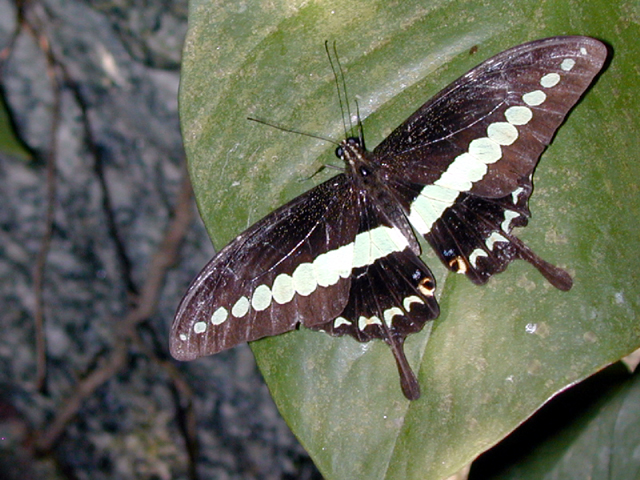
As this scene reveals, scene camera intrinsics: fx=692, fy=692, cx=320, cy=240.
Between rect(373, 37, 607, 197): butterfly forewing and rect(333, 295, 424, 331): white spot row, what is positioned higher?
rect(373, 37, 607, 197): butterfly forewing

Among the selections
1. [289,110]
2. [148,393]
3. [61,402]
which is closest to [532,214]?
[289,110]

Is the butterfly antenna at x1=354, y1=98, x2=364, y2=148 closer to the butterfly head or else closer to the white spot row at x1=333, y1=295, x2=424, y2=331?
the butterfly head

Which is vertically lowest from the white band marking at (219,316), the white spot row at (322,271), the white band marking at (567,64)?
the white spot row at (322,271)

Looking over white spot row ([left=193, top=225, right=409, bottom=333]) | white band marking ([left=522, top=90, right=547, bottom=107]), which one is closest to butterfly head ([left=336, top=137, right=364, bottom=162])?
white spot row ([left=193, top=225, right=409, bottom=333])

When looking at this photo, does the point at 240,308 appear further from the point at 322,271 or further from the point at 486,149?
the point at 486,149

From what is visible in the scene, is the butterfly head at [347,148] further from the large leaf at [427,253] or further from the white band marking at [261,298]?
the white band marking at [261,298]

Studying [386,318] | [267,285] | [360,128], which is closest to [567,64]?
[360,128]

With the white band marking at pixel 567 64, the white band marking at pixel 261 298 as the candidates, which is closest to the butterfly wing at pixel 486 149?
the white band marking at pixel 567 64
